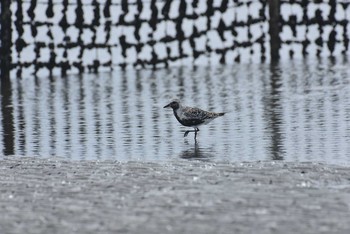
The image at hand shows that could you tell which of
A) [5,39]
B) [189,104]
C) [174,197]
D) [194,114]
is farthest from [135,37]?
[174,197]

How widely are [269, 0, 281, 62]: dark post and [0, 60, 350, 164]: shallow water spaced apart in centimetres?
104

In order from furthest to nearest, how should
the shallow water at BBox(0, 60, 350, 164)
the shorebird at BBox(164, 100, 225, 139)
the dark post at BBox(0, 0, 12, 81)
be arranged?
the dark post at BBox(0, 0, 12, 81)
the shorebird at BBox(164, 100, 225, 139)
the shallow water at BBox(0, 60, 350, 164)

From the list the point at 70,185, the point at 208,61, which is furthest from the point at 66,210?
the point at 208,61

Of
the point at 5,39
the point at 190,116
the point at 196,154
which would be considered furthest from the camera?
the point at 5,39

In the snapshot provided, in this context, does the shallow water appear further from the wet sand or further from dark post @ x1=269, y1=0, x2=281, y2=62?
dark post @ x1=269, y1=0, x2=281, y2=62

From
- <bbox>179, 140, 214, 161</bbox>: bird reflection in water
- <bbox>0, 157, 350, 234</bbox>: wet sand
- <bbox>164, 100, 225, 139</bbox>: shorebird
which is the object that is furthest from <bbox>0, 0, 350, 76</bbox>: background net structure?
<bbox>0, 157, 350, 234</bbox>: wet sand

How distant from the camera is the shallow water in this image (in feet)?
40.9

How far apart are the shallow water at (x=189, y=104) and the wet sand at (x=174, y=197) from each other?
885 millimetres

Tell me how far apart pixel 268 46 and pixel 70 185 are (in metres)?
18.5

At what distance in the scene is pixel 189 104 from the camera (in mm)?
17734

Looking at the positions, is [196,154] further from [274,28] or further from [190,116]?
[274,28]

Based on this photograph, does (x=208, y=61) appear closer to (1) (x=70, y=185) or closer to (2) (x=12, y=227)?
(1) (x=70, y=185)

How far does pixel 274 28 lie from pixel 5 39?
6002mm

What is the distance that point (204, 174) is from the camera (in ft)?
34.1
